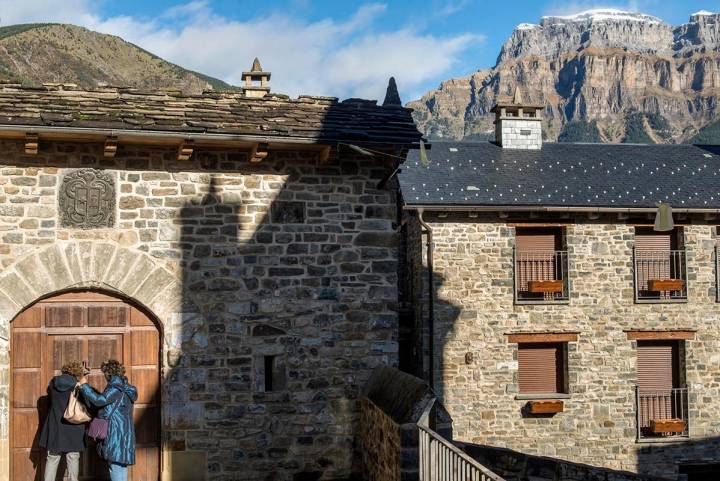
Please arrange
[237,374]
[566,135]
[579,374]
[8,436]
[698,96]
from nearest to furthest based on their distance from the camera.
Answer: [8,436] < [237,374] < [579,374] < [566,135] < [698,96]

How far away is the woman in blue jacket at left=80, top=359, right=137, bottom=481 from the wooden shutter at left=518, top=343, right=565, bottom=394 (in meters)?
11.4

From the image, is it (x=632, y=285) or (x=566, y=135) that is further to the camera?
(x=566, y=135)

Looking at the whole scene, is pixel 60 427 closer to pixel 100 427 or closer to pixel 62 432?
A: pixel 62 432

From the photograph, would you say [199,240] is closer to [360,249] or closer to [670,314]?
[360,249]

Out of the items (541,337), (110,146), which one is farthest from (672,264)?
(110,146)

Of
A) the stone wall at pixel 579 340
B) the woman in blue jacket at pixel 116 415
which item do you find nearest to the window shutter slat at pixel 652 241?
the stone wall at pixel 579 340

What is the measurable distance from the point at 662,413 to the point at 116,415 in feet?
45.5

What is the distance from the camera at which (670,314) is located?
18328mm

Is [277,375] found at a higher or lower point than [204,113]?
lower

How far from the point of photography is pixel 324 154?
924 centimetres

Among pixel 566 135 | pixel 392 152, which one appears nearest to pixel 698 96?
pixel 566 135

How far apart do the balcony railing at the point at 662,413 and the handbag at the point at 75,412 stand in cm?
1318

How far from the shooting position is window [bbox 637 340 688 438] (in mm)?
17922

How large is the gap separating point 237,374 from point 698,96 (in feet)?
543
